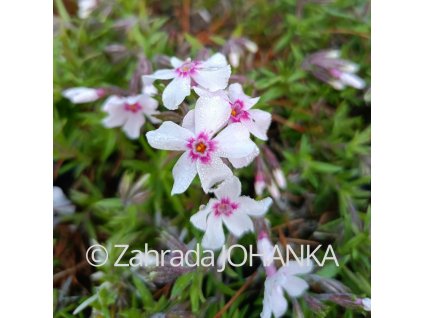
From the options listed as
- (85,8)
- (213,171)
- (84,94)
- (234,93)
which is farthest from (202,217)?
(85,8)

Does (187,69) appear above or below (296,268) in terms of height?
above

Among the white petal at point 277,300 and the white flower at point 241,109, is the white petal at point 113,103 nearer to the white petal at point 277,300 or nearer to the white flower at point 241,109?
the white flower at point 241,109

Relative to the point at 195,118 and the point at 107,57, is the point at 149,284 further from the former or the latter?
the point at 107,57

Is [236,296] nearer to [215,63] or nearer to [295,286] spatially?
[295,286]

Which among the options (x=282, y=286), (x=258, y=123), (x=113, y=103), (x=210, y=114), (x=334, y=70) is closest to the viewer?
(x=210, y=114)

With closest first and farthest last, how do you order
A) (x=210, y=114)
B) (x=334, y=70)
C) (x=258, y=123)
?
(x=210, y=114) < (x=258, y=123) < (x=334, y=70)

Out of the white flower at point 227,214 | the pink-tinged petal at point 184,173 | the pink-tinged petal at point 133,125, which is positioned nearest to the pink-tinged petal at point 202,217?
the white flower at point 227,214

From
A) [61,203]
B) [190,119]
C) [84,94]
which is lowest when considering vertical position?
[61,203]
